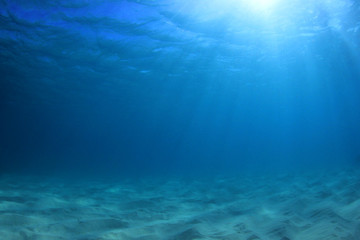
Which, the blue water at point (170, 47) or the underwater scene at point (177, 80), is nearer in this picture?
the underwater scene at point (177, 80)

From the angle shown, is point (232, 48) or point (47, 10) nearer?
point (47, 10)

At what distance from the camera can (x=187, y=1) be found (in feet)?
38.8

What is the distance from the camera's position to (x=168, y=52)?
1927 cm

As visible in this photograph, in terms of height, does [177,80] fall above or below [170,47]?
above

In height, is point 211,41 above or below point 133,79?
below

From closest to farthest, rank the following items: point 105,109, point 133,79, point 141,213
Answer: point 141,213 → point 133,79 → point 105,109

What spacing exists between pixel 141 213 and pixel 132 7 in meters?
11.3

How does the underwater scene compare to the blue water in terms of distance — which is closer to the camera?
the underwater scene

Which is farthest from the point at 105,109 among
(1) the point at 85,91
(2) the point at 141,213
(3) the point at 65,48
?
(2) the point at 141,213

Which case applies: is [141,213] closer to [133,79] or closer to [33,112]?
[133,79]

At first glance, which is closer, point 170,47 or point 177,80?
point 170,47

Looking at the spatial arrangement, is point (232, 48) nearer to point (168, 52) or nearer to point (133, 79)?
point (168, 52)

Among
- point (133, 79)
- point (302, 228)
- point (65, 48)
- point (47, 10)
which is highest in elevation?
point (133, 79)

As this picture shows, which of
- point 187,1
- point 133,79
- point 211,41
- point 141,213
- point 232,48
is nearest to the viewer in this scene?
point 141,213
